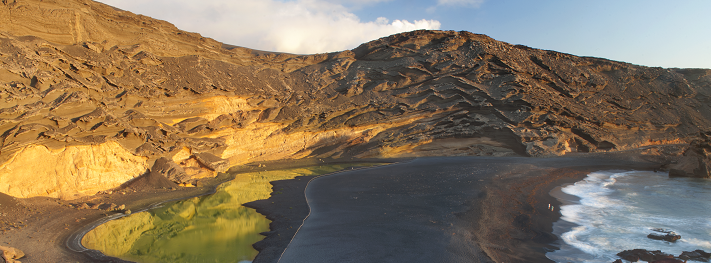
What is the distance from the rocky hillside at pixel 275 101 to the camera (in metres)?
12.1

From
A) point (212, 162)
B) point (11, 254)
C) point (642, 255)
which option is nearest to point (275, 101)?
point (212, 162)

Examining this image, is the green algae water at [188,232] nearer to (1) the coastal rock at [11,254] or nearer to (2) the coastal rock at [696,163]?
(1) the coastal rock at [11,254]

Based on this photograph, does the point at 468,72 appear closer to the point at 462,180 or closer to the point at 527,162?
the point at 527,162

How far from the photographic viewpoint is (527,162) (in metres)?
20.3

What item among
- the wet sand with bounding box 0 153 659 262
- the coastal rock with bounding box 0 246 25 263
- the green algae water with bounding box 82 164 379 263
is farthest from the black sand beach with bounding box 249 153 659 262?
the coastal rock with bounding box 0 246 25 263

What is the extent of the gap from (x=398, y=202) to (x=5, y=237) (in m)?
10.6

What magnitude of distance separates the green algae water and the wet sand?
0.58 meters

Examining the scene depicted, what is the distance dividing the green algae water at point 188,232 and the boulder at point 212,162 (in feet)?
12.1

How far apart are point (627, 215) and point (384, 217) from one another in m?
7.82

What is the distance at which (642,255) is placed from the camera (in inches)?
294

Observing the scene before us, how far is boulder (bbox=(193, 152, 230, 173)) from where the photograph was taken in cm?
1736

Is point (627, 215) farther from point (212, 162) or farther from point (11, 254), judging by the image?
point (212, 162)

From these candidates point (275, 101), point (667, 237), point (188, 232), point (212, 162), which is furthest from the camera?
point (275, 101)

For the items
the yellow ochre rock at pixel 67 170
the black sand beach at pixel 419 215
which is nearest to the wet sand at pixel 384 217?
the black sand beach at pixel 419 215
